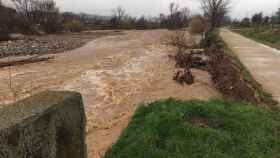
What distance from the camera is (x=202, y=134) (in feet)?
14.9

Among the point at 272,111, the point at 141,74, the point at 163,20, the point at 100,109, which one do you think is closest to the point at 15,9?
the point at 163,20

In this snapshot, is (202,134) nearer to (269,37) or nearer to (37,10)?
(269,37)

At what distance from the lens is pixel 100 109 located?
7.43 metres

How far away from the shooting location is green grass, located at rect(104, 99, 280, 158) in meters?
4.09

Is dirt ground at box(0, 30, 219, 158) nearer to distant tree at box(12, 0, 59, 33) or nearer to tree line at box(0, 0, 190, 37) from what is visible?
tree line at box(0, 0, 190, 37)

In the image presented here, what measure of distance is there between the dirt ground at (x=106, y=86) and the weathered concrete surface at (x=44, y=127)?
2541 mm

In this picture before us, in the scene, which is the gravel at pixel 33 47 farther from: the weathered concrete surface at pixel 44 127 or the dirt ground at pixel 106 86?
the weathered concrete surface at pixel 44 127

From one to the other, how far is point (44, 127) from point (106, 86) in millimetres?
8027

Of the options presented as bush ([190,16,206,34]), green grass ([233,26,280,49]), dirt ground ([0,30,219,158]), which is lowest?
dirt ground ([0,30,219,158])

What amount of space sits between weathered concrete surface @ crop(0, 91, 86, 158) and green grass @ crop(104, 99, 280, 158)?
Answer: 201 cm

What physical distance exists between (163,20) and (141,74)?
53319 millimetres

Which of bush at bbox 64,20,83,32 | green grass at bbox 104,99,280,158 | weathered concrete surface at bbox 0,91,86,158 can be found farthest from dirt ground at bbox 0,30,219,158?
bush at bbox 64,20,83,32

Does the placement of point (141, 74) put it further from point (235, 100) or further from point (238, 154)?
point (238, 154)

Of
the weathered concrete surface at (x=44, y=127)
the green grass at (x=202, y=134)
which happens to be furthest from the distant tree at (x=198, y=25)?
the weathered concrete surface at (x=44, y=127)
